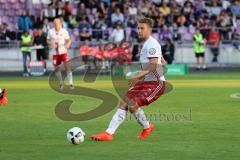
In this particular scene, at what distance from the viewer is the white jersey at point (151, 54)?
12.9 m

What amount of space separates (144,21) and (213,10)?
27.8 metres

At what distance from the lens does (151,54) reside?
42.3ft

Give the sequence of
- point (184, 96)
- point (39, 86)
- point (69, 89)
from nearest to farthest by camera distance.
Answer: point (184, 96)
point (69, 89)
point (39, 86)

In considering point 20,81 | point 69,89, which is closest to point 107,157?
point 69,89

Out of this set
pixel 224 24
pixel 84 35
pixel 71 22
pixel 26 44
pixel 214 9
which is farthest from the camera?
pixel 214 9

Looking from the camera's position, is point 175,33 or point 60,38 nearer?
point 60,38

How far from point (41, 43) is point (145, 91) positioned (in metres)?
23.3

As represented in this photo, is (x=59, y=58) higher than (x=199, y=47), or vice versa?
(x=59, y=58)

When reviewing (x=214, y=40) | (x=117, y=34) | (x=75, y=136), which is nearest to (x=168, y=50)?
(x=117, y=34)

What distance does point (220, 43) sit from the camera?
124 feet

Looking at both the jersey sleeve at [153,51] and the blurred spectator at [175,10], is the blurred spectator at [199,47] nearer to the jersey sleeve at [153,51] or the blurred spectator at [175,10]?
the blurred spectator at [175,10]

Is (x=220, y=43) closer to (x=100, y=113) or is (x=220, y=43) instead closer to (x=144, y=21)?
(x=100, y=113)

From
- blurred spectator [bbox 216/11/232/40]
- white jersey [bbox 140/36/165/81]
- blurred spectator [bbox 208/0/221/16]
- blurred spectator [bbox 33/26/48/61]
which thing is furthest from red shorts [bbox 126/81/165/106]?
blurred spectator [bbox 208/0/221/16]

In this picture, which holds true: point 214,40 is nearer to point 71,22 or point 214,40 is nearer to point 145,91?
point 71,22
